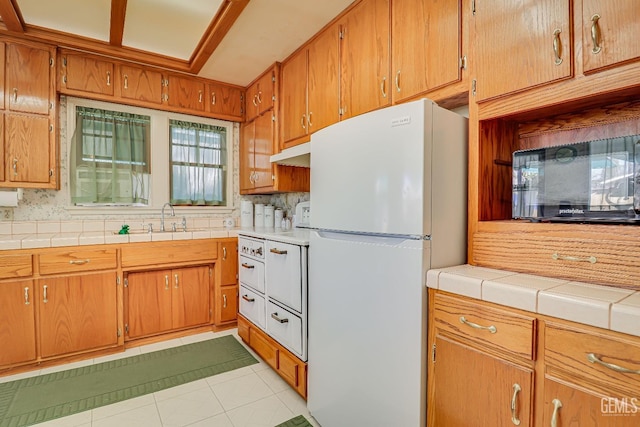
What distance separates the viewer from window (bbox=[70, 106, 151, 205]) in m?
2.84

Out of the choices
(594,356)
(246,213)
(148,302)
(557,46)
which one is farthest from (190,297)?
(557,46)

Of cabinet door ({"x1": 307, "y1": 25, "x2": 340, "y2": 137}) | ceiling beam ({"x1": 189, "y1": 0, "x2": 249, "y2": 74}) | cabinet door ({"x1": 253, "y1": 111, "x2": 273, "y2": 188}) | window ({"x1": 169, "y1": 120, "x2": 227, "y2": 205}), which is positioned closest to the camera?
ceiling beam ({"x1": 189, "y1": 0, "x2": 249, "y2": 74})

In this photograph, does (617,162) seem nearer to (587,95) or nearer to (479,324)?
(587,95)

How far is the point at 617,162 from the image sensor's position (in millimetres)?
1006

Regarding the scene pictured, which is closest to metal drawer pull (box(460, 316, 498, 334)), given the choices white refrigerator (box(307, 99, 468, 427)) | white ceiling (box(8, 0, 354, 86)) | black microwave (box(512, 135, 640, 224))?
white refrigerator (box(307, 99, 468, 427))

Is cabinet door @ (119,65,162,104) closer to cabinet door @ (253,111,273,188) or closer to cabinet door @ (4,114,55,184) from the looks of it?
cabinet door @ (4,114,55,184)

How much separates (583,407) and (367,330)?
28.4 inches

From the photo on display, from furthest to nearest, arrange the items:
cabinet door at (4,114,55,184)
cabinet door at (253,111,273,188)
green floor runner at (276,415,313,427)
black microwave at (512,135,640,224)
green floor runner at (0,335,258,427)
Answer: cabinet door at (253,111,273,188)
cabinet door at (4,114,55,184)
green floor runner at (0,335,258,427)
green floor runner at (276,415,313,427)
black microwave at (512,135,640,224)

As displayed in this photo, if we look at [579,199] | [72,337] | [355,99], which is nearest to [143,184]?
[72,337]

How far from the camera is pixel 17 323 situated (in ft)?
7.30

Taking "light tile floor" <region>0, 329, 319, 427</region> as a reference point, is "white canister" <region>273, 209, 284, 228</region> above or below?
above

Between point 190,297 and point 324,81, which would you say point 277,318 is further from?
point 324,81

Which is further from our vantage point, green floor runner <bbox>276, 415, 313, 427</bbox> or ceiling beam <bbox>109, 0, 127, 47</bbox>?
ceiling beam <bbox>109, 0, 127, 47</bbox>

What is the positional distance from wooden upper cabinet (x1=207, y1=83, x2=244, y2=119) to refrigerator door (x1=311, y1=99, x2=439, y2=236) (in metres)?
2.09
